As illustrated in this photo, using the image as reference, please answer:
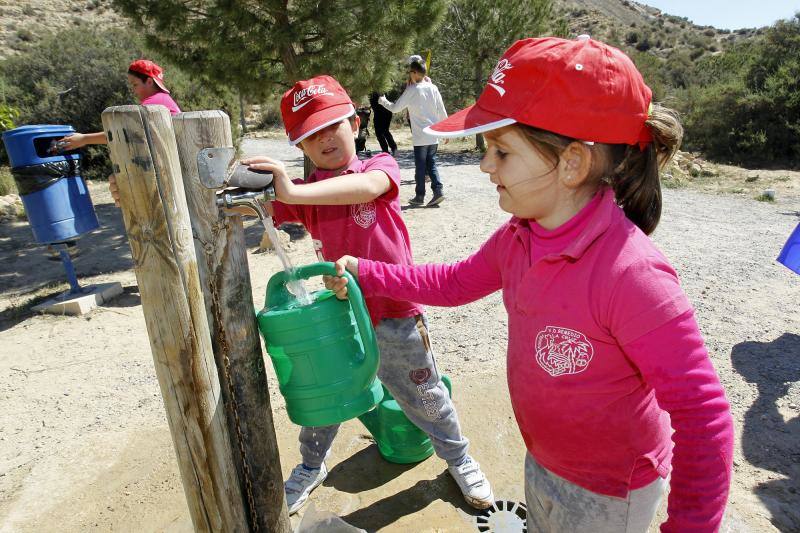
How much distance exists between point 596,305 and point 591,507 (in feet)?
1.62

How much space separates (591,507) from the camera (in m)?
1.20

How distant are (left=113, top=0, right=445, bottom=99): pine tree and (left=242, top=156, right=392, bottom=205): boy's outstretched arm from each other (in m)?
4.48

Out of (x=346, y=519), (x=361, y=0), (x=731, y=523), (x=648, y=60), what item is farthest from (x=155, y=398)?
(x=648, y=60)

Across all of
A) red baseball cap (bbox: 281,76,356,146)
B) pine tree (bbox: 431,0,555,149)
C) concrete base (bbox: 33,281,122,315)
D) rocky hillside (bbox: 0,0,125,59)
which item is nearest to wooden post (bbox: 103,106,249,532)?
red baseball cap (bbox: 281,76,356,146)

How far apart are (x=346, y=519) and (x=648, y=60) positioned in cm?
2406

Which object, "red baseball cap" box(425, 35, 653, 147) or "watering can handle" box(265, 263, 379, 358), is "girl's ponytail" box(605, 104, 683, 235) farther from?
"watering can handle" box(265, 263, 379, 358)

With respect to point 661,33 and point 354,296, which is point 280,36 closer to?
point 354,296

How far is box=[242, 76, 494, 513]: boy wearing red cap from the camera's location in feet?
5.78

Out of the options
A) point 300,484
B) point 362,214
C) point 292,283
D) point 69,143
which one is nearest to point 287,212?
point 362,214

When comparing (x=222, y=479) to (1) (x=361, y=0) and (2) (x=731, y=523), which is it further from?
(1) (x=361, y=0)

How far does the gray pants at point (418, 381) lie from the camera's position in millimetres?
1945

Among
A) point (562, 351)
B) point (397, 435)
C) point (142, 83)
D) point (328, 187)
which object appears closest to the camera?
point (562, 351)

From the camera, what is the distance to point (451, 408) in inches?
82.2

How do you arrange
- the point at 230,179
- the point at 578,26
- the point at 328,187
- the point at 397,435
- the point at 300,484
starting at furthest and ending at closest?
the point at 578,26, the point at 397,435, the point at 300,484, the point at 328,187, the point at 230,179
